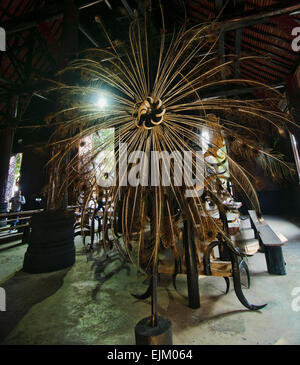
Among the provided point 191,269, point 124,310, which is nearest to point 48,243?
point 124,310

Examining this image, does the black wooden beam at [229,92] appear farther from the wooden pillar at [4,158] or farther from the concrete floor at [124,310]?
the wooden pillar at [4,158]

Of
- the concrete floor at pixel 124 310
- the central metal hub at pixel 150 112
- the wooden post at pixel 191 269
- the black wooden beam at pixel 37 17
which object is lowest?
the concrete floor at pixel 124 310

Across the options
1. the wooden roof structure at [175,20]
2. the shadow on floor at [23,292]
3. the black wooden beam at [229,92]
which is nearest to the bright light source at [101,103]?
the wooden roof structure at [175,20]

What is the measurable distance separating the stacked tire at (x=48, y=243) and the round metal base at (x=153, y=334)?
249 centimetres

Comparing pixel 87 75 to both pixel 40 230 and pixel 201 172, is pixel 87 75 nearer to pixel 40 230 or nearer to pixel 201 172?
pixel 201 172

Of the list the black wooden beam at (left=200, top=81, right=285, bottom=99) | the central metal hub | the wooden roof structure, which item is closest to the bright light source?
the central metal hub

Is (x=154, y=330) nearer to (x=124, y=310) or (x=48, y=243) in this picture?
(x=124, y=310)

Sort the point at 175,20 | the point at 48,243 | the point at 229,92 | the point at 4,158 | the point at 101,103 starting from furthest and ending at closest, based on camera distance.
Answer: the point at 4,158 < the point at 229,92 < the point at 48,243 < the point at 175,20 < the point at 101,103

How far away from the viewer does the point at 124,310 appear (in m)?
2.00

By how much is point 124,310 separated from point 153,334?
A: 1.21 meters

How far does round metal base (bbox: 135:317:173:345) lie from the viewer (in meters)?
0.98

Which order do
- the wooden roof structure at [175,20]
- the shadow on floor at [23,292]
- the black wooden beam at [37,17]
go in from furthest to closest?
the black wooden beam at [37,17], the wooden roof structure at [175,20], the shadow on floor at [23,292]

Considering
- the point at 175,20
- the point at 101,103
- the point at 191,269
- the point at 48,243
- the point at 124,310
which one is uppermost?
the point at 175,20

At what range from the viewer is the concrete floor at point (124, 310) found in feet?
5.13
